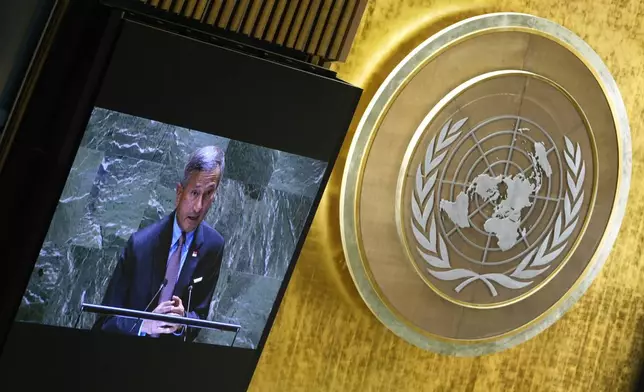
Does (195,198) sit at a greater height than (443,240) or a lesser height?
lesser

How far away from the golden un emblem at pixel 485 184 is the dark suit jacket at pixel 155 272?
2.38ft

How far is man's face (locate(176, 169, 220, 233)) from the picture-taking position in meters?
3.16

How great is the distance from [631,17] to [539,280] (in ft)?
4.54

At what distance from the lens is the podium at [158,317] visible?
3115mm

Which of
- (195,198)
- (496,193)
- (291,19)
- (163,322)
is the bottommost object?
(163,322)

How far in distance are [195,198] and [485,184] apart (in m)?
1.51

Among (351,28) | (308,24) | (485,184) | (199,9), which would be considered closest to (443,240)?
(485,184)

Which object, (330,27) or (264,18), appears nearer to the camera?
(264,18)

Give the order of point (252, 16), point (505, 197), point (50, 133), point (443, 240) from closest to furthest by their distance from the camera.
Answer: point (50, 133), point (252, 16), point (443, 240), point (505, 197)

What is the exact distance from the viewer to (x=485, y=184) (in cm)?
409

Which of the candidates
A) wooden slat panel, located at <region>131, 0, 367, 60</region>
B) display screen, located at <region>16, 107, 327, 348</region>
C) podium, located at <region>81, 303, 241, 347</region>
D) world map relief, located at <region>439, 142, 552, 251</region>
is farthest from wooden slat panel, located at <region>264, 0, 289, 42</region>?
world map relief, located at <region>439, 142, 552, 251</region>

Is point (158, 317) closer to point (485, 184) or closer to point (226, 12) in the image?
point (226, 12)

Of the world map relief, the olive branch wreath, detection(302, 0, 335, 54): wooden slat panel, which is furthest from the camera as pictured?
the world map relief

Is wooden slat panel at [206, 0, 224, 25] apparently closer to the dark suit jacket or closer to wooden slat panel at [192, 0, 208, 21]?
wooden slat panel at [192, 0, 208, 21]
